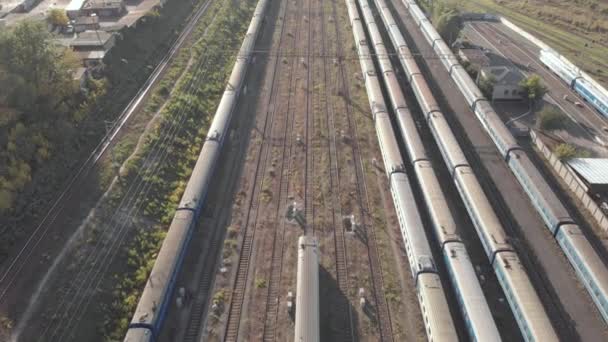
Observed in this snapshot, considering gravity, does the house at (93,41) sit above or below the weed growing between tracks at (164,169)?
above

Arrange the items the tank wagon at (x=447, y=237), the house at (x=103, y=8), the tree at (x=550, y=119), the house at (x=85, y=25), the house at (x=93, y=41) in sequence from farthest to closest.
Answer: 1. the house at (x=103, y=8)
2. the house at (x=85, y=25)
3. the house at (x=93, y=41)
4. the tree at (x=550, y=119)
5. the tank wagon at (x=447, y=237)

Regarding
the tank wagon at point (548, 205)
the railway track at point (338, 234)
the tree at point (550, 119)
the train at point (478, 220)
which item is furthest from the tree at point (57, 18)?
the tree at point (550, 119)

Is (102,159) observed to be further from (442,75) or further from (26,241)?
(442,75)

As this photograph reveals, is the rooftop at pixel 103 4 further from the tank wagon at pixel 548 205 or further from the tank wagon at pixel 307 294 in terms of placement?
the tank wagon at pixel 307 294

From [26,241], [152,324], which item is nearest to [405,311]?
[152,324]

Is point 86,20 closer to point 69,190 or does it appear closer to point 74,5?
point 74,5

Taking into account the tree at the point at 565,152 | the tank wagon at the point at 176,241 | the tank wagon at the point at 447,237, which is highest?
the tree at the point at 565,152

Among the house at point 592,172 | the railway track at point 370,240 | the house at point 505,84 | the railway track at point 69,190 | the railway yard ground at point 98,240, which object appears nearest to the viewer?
the railway yard ground at point 98,240
